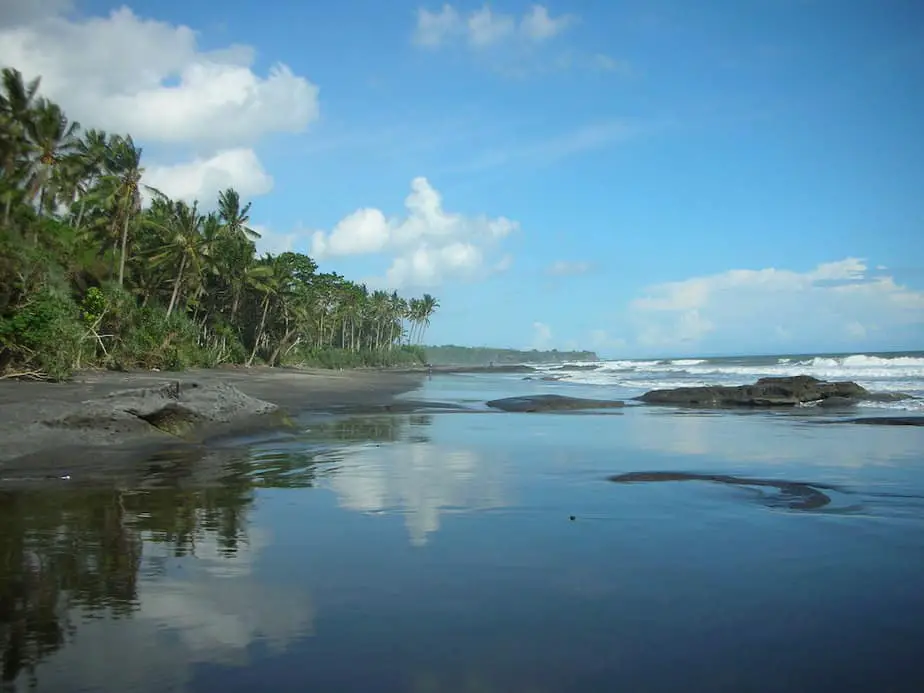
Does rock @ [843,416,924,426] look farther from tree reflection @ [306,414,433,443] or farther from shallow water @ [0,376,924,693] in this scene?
tree reflection @ [306,414,433,443]

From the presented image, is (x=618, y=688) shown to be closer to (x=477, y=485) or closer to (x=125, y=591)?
(x=125, y=591)

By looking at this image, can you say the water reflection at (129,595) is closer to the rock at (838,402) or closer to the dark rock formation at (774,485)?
the dark rock formation at (774,485)

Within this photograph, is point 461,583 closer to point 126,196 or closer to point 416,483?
point 416,483

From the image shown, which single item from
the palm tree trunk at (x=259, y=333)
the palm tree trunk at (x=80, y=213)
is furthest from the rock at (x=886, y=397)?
the palm tree trunk at (x=259, y=333)

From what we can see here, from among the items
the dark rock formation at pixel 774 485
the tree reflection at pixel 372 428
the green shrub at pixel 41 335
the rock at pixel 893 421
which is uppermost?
the green shrub at pixel 41 335

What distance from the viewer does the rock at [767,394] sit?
26062 mm

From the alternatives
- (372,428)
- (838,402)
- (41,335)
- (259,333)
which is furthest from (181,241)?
(838,402)

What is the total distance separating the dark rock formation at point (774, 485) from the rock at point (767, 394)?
678 inches

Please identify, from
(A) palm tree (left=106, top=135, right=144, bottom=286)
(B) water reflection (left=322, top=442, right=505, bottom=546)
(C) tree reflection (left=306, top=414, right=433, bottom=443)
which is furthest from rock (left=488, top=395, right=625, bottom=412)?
(A) palm tree (left=106, top=135, right=144, bottom=286)

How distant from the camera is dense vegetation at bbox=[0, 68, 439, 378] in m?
19.7

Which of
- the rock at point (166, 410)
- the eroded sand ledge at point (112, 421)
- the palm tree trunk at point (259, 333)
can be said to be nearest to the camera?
the eroded sand ledge at point (112, 421)

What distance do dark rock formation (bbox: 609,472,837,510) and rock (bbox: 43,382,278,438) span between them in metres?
8.47

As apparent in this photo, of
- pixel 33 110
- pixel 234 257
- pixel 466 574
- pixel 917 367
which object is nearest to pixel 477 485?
pixel 466 574

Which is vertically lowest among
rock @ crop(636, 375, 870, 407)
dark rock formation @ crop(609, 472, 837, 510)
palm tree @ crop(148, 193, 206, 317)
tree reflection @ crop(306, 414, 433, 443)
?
tree reflection @ crop(306, 414, 433, 443)
